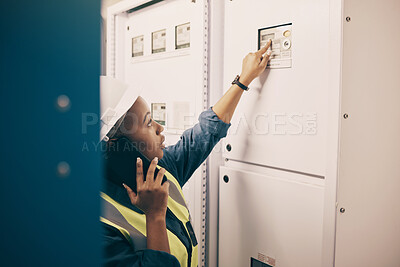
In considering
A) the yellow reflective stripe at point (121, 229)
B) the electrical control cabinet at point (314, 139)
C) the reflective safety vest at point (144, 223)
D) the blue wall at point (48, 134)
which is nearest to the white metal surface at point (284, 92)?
the electrical control cabinet at point (314, 139)

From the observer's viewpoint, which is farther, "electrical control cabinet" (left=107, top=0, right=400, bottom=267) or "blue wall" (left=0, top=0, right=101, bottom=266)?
"electrical control cabinet" (left=107, top=0, right=400, bottom=267)

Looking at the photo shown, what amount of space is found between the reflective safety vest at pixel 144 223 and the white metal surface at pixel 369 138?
0.56 metres

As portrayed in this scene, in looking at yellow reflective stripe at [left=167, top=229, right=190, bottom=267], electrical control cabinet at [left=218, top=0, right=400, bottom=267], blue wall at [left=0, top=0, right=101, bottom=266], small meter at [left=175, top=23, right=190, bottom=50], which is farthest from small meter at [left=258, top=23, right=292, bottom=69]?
blue wall at [left=0, top=0, right=101, bottom=266]

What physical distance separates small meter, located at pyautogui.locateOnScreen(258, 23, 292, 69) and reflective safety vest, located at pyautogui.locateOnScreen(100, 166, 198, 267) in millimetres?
636

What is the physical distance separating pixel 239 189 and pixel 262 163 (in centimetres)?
17

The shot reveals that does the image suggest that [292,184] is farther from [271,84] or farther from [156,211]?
[156,211]

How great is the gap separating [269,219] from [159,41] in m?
1.12

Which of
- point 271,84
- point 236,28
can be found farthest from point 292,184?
point 236,28

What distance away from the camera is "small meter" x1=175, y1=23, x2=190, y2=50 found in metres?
1.55

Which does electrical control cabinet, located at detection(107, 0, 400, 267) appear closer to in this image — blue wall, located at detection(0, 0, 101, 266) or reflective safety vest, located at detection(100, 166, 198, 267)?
reflective safety vest, located at detection(100, 166, 198, 267)

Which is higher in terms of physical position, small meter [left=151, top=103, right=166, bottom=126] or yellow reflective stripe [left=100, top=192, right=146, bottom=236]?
small meter [left=151, top=103, right=166, bottom=126]

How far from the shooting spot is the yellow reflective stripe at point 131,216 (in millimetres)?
1027

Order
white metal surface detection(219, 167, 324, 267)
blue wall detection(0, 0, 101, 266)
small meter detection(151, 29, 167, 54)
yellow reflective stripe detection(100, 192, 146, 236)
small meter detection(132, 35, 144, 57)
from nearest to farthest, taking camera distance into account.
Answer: blue wall detection(0, 0, 101, 266) → yellow reflective stripe detection(100, 192, 146, 236) → white metal surface detection(219, 167, 324, 267) → small meter detection(151, 29, 167, 54) → small meter detection(132, 35, 144, 57)

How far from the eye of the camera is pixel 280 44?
1201 millimetres
